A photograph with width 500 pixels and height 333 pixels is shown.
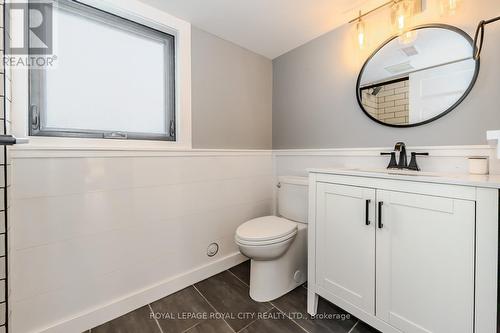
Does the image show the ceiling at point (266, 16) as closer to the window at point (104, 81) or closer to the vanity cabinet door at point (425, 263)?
the window at point (104, 81)

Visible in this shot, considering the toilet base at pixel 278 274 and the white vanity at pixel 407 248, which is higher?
the white vanity at pixel 407 248

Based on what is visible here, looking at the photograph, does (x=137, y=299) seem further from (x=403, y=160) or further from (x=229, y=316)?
(x=403, y=160)

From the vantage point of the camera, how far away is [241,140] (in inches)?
80.7

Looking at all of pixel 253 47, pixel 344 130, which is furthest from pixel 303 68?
pixel 344 130

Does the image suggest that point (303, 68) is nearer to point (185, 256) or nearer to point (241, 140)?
point (241, 140)

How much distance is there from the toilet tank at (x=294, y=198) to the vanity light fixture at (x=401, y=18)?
1061mm

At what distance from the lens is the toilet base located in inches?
58.8

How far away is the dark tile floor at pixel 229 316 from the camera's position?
4.11 ft

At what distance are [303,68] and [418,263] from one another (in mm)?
1699

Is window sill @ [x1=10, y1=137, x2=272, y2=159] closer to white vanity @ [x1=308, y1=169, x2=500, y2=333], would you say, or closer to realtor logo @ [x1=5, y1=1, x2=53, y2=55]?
realtor logo @ [x1=5, y1=1, x2=53, y2=55]

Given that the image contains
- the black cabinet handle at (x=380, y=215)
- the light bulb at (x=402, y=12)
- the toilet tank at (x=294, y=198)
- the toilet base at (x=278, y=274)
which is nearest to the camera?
the black cabinet handle at (x=380, y=215)

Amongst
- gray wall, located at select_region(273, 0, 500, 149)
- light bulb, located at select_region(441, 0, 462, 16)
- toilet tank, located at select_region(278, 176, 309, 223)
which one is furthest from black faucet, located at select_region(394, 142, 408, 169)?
light bulb, located at select_region(441, 0, 462, 16)

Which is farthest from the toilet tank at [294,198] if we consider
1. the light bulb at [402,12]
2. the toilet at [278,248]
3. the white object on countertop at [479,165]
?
the light bulb at [402,12]

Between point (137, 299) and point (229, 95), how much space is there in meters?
1.68
